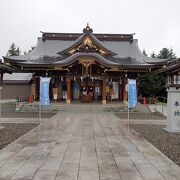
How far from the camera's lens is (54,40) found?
40.3 m

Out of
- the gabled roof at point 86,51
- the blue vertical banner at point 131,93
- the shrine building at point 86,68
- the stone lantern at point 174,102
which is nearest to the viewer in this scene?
the stone lantern at point 174,102

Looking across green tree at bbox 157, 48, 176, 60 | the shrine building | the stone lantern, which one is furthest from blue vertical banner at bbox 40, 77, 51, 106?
green tree at bbox 157, 48, 176, 60

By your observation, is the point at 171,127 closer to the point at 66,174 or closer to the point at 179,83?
the point at 179,83

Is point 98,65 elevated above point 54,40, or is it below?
below

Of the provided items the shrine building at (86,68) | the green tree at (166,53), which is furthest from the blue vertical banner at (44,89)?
the green tree at (166,53)

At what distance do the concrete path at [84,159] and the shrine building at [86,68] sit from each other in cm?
1856


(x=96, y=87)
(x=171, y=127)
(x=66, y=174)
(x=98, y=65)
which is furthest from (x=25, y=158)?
(x=96, y=87)

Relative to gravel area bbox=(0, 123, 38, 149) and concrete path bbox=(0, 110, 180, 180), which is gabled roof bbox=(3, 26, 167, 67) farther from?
concrete path bbox=(0, 110, 180, 180)

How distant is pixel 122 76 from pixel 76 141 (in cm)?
2210

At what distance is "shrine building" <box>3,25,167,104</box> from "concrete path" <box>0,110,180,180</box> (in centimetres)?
1856

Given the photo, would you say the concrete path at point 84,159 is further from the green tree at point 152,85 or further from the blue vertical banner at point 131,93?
the green tree at point 152,85

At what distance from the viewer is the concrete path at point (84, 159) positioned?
769cm

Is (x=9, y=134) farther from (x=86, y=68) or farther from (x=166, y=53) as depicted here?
(x=166, y=53)

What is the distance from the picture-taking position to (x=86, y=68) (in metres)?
32.9
